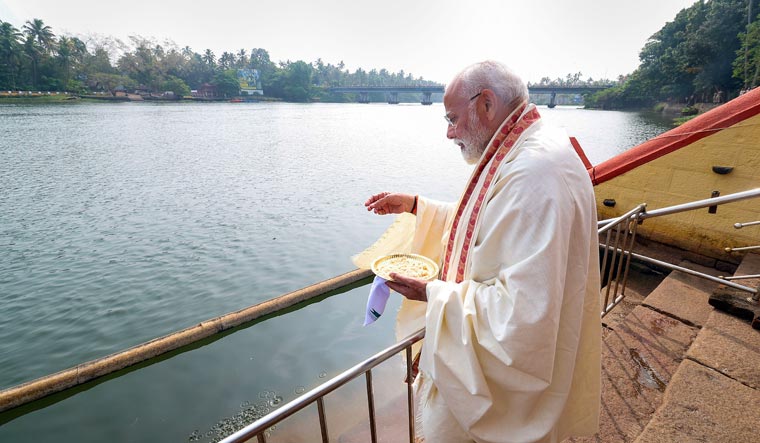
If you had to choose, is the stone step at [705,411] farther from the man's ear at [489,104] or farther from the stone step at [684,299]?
the man's ear at [489,104]

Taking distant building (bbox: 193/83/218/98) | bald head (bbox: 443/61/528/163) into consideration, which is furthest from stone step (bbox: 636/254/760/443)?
distant building (bbox: 193/83/218/98)

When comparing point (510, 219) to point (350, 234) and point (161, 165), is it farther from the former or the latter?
point (161, 165)

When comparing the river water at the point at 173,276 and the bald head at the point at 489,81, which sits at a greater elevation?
the bald head at the point at 489,81

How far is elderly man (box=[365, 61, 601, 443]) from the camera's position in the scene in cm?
128

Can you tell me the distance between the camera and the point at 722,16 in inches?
1651

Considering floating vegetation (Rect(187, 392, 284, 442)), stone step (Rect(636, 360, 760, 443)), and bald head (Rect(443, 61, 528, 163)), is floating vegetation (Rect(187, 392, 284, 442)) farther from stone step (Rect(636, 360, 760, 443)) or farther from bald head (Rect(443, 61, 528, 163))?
bald head (Rect(443, 61, 528, 163))

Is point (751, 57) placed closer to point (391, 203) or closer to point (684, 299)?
point (684, 299)

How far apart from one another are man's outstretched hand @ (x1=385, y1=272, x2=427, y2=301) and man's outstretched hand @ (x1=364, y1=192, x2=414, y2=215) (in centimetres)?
84

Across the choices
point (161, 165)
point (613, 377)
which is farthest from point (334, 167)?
point (613, 377)

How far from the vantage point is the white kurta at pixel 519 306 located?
127cm

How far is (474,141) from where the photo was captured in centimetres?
178

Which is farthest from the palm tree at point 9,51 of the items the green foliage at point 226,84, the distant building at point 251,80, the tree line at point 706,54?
the tree line at point 706,54

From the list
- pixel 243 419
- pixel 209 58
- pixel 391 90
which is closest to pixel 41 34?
pixel 209 58

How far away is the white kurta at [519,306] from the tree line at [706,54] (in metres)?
44.3
